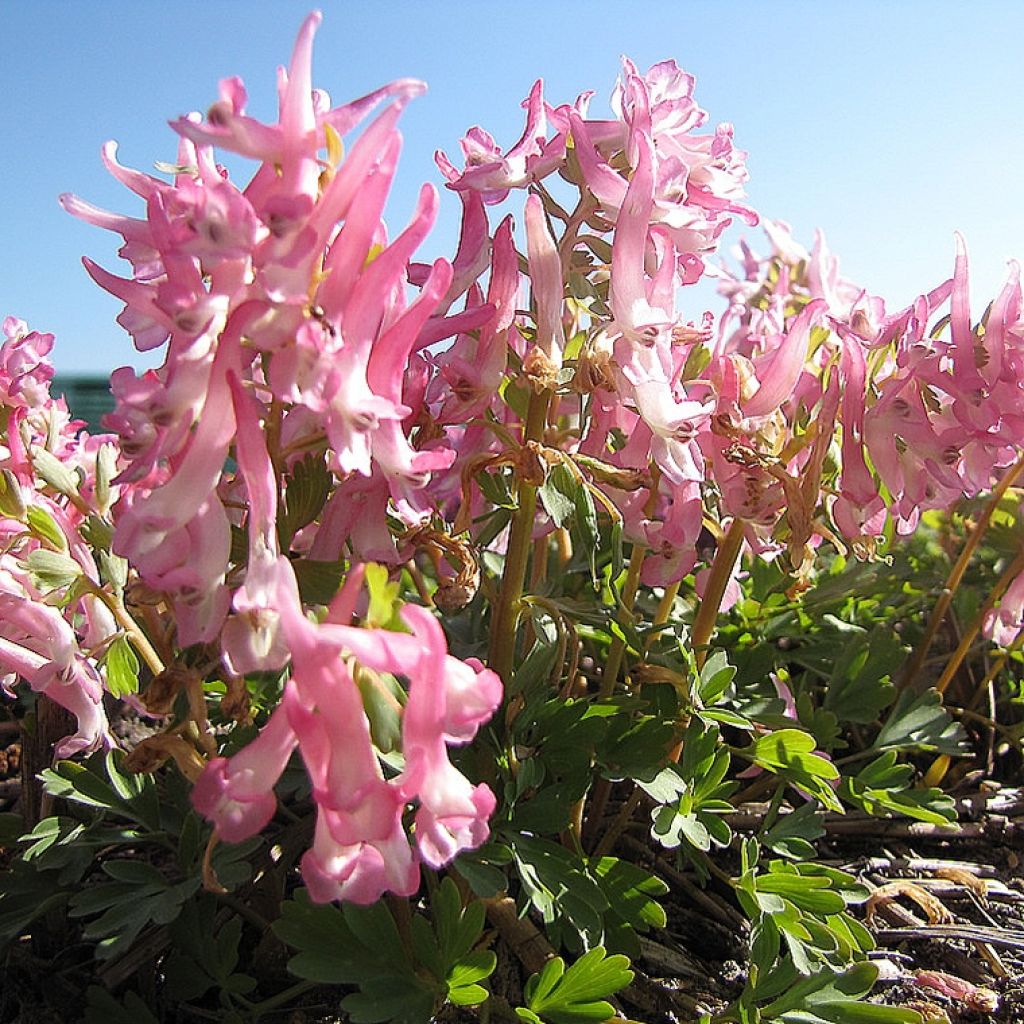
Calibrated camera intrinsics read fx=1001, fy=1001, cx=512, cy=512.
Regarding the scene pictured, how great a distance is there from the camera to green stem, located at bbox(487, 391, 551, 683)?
1366mm

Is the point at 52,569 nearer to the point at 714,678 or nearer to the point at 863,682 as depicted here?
the point at 714,678

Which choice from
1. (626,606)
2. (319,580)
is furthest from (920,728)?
(319,580)

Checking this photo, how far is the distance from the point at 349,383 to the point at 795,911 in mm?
1057

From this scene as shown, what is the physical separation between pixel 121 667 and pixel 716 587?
97 cm

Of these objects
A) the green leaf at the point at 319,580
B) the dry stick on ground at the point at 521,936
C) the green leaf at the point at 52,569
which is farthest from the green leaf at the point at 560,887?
the green leaf at the point at 52,569

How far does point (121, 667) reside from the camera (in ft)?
5.12

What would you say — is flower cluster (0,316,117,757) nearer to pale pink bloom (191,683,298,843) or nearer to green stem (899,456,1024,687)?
pale pink bloom (191,683,298,843)

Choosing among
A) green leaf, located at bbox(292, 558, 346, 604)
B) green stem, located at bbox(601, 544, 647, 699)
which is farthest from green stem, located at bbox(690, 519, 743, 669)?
green leaf, located at bbox(292, 558, 346, 604)

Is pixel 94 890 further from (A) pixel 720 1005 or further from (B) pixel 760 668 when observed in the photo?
(B) pixel 760 668

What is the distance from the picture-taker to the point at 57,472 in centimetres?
153

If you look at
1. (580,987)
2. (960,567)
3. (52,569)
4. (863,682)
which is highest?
(52,569)

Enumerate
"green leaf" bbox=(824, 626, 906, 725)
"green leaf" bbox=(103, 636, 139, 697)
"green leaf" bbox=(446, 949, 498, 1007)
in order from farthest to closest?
"green leaf" bbox=(824, 626, 906, 725) < "green leaf" bbox=(103, 636, 139, 697) < "green leaf" bbox=(446, 949, 498, 1007)

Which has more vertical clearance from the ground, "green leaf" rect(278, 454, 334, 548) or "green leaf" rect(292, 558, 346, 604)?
"green leaf" rect(278, 454, 334, 548)

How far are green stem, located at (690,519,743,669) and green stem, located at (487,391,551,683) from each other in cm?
35
